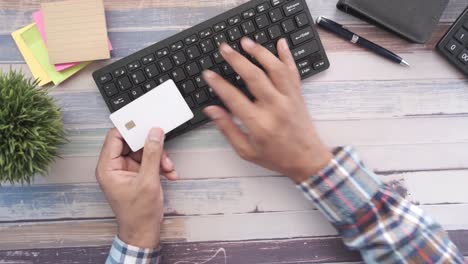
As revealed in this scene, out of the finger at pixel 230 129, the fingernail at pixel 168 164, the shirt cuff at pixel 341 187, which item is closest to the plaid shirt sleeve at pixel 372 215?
the shirt cuff at pixel 341 187

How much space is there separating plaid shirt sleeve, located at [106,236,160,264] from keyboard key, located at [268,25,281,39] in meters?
0.39

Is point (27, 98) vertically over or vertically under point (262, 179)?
over

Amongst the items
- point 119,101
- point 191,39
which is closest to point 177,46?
point 191,39

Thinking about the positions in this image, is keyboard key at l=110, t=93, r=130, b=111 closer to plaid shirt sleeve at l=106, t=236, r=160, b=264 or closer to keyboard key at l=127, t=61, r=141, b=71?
keyboard key at l=127, t=61, r=141, b=71

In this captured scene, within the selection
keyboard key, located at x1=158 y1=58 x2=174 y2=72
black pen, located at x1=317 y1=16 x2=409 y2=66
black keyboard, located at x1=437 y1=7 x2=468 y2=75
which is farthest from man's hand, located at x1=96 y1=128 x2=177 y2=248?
black keyboard, located at x1=437 y1=7 x2=468 y2=75

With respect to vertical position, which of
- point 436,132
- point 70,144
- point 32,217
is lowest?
point 32,217

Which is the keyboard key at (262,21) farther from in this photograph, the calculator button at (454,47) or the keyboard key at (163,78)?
the calculator button at (454,47)

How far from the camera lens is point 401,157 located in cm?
67

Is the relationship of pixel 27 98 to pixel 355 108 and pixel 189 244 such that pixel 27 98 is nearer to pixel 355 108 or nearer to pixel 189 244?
pixel 189 244

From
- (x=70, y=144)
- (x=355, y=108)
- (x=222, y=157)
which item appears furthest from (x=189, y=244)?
(x=355, y=108)

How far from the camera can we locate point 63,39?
65 centimetres

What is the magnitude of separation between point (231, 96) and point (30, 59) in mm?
350

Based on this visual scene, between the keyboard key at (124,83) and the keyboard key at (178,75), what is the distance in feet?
0.23

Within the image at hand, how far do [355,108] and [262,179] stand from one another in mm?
197
